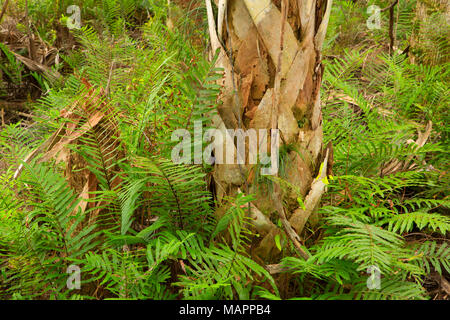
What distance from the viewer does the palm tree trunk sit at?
1029 millimetres

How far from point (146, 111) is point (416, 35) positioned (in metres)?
1.87

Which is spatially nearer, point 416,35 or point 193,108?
point 193,108

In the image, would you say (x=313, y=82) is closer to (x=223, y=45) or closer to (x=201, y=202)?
(x=223, y=45)

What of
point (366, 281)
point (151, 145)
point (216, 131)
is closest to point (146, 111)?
point (151, 145)

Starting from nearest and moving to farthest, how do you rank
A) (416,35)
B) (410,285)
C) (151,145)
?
(410,285)
(151,145)
(416,35)

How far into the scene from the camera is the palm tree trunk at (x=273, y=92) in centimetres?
103

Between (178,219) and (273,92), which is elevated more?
(273,92)

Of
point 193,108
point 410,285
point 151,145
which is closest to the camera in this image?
point 410,285

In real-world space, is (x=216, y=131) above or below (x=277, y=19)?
below

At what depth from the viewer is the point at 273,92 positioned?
3.37 feet

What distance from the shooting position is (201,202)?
1.11 meters

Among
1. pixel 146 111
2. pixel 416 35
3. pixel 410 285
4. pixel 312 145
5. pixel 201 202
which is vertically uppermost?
pixel 416 35

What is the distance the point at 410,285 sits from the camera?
3.05 ft

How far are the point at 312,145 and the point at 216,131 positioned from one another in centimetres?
29
